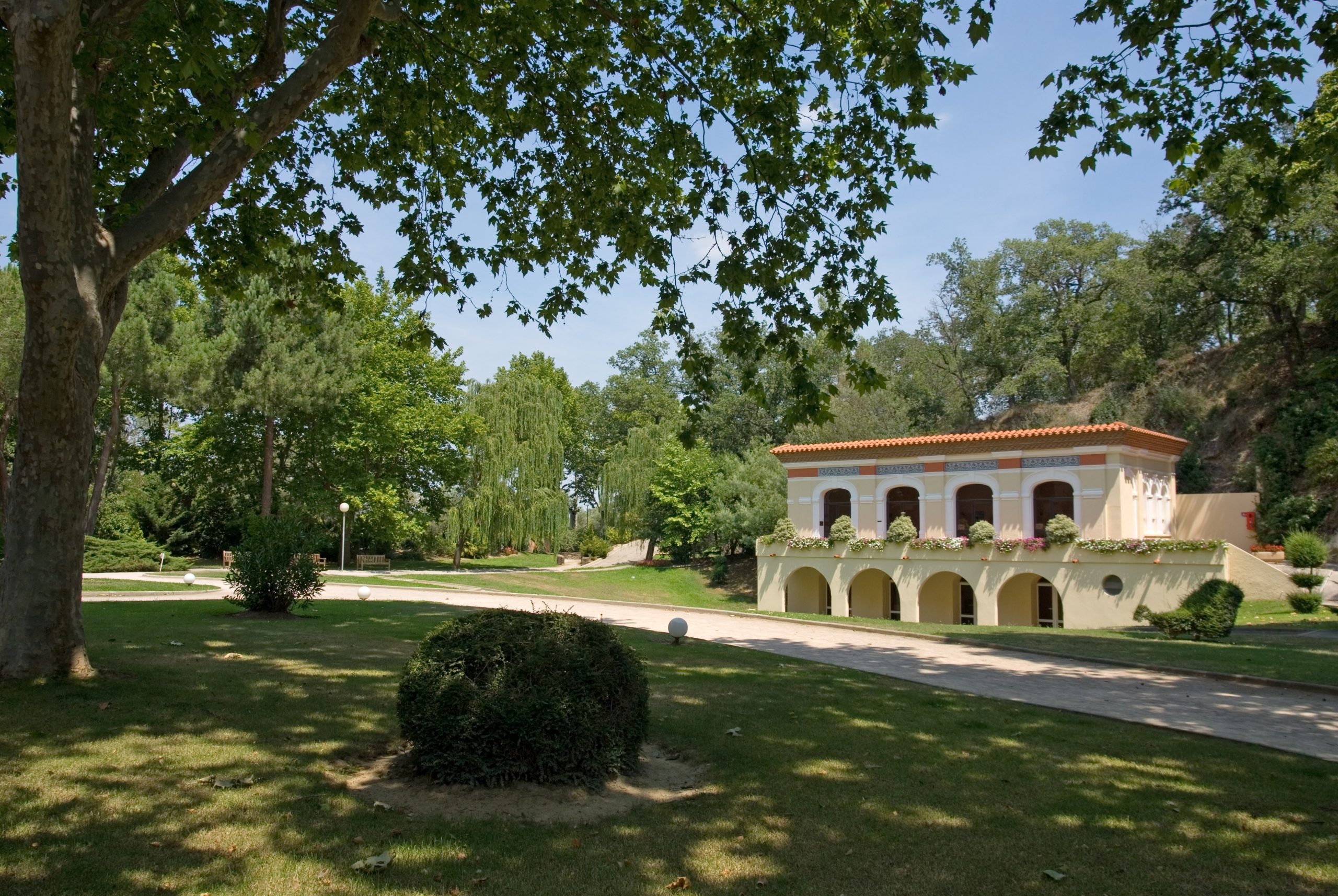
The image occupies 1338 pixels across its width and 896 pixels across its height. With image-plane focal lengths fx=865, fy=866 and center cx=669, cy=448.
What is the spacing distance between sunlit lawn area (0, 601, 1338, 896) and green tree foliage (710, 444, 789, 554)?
102 feet

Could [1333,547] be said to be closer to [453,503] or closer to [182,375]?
[453,503]

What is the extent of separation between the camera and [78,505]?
6992mm

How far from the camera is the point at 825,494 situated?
107 feet

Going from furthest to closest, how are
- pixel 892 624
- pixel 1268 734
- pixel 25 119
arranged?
pixel 892 624
pixel 1268 734
pixel 25 119

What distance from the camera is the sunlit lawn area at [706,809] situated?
3.91 metres

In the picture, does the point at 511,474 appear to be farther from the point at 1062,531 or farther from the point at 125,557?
the point at 1062,531

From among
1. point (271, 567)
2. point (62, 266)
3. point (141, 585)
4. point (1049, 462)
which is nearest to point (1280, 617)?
point (1049, 462)

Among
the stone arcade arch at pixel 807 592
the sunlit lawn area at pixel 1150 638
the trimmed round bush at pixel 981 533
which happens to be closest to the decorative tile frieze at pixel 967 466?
the trimmed round bush at pixel 981 533

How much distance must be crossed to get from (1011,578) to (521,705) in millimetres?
26546

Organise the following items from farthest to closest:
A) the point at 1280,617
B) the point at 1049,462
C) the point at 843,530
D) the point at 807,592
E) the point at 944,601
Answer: the point at 807,592, the point at 944,601, the point at 843,530, the point at 1049,462, the point at 1280,617

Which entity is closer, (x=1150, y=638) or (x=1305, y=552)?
(x=1150, y=638)

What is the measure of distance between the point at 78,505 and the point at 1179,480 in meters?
36.9

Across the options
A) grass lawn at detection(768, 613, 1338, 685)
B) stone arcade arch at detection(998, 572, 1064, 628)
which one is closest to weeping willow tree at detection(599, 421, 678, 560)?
stone arcade arch at detection(998, 572, 1064, 628)

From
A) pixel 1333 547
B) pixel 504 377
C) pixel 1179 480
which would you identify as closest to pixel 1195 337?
pixel 1179 480
